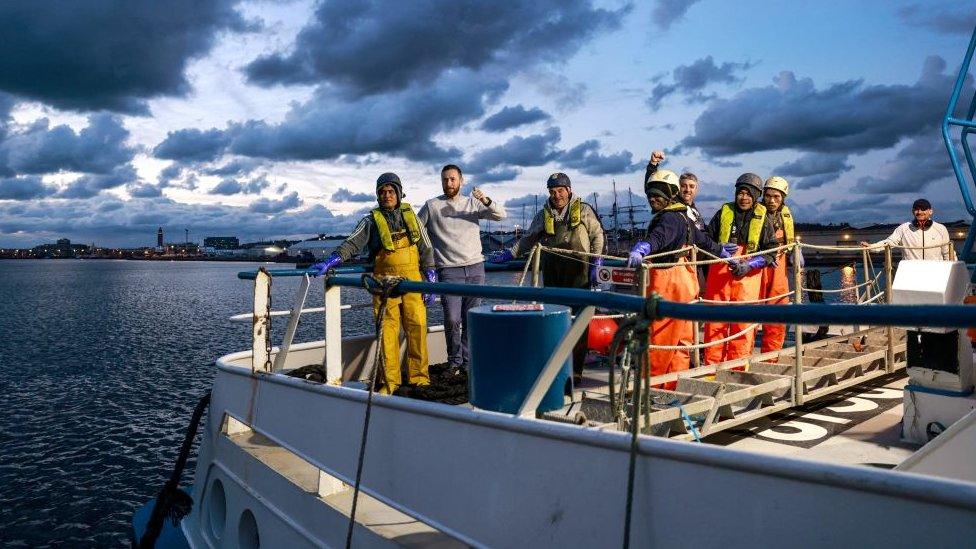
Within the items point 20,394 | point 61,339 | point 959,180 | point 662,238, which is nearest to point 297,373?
point 662,238

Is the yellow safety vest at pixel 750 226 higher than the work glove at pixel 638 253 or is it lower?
higher

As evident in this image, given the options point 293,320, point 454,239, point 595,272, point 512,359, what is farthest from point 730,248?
point 293,320

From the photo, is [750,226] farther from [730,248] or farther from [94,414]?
[94,414]

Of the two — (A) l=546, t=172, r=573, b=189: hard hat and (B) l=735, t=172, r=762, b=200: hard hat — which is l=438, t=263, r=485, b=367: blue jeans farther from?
(B) l=735, t=172, r=762, b=200: hard hat

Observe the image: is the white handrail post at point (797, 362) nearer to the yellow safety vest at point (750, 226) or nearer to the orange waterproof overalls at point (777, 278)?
the orange waterproof overalls at point (777, 278)

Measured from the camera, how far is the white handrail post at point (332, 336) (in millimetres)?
4184

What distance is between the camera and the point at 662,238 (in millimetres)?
5504

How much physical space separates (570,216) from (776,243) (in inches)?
94.2

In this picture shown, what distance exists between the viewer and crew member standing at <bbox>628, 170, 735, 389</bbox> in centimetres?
531

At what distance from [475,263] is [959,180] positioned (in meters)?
5.96

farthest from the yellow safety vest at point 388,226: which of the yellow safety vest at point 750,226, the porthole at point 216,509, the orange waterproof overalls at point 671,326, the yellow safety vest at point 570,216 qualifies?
the yellow safety vest at point 750,226

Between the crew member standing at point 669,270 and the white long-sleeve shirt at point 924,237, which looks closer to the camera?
the crew member standing at point 669,270

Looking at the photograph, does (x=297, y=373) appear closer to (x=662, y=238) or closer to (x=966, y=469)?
(x=662, y=238)

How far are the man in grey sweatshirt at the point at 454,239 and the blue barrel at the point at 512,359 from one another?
9.65ft
